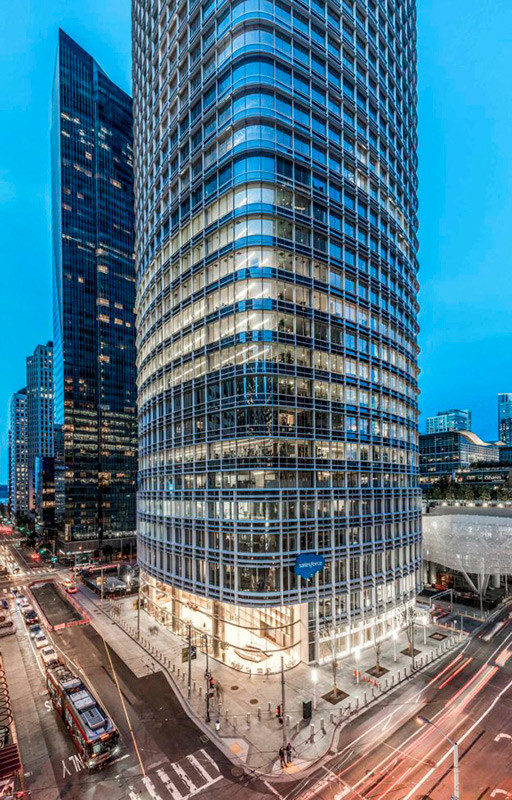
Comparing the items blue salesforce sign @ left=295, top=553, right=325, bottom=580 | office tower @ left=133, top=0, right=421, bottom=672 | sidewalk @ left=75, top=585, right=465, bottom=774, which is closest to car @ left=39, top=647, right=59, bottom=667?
sidewalk @ left=75, top=585, right=465, bottom=774

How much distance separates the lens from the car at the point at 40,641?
156 feet

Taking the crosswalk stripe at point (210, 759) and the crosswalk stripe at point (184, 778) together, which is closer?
the crosswalk stripe at point (184, 778)

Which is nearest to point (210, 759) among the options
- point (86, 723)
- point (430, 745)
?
point (86, 723)

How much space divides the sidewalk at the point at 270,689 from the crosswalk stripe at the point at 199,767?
2.12m

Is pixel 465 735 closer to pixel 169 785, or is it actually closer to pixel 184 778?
pixel 184 778

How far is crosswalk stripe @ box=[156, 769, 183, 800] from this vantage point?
24427 mm

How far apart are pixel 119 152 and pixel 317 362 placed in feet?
476

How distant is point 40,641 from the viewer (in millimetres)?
48344

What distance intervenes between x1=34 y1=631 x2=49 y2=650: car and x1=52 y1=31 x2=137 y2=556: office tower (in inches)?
3334

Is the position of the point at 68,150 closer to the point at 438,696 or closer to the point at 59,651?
the point at 59,651

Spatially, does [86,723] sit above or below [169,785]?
above

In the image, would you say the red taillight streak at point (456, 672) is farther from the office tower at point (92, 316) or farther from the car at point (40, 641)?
the office tower at point (92, 316)

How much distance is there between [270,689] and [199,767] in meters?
10.9

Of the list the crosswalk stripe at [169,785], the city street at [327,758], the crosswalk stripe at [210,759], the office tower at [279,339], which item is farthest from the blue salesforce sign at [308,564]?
Answer: the crosswalk stripe at [169,785]
